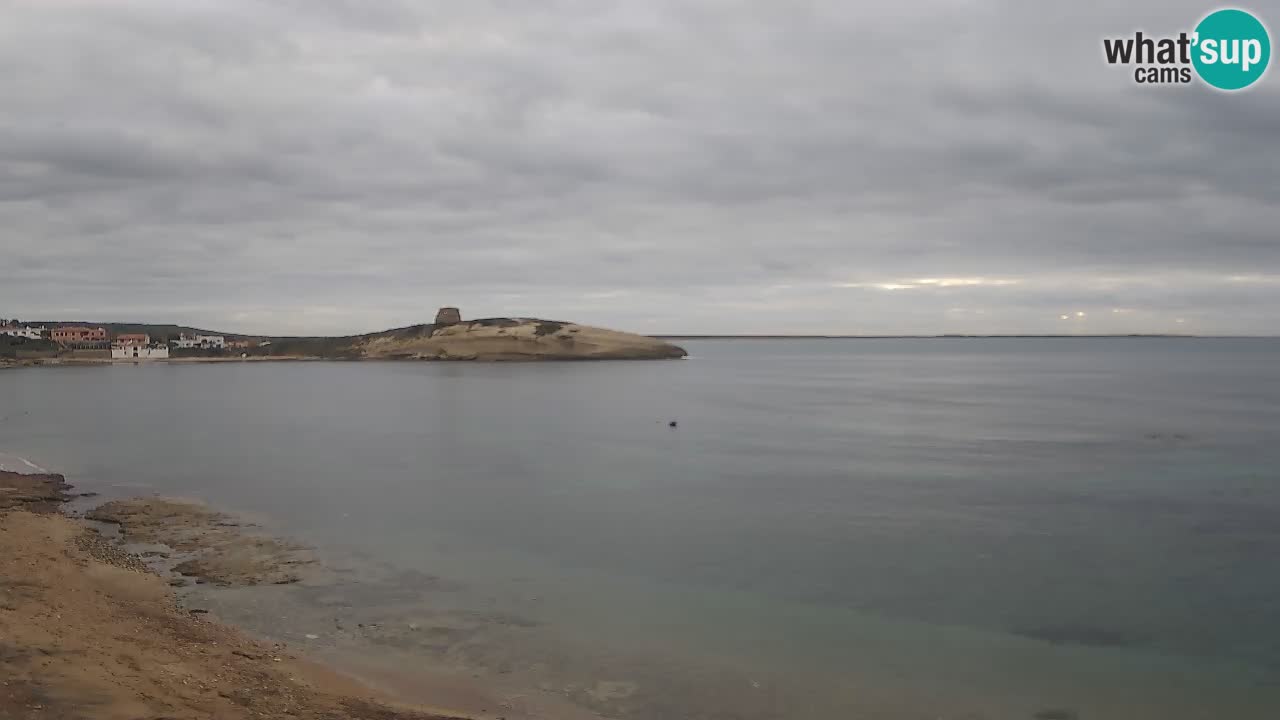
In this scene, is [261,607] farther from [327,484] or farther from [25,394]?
[25,394]

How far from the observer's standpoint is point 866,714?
1152 centimetres

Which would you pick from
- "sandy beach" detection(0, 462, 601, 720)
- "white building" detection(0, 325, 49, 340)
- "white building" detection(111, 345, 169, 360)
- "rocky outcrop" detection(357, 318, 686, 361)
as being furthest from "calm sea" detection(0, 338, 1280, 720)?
"white building" detection(0, 325, 49, 340)

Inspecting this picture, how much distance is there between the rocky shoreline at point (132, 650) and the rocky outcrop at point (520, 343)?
13431cm

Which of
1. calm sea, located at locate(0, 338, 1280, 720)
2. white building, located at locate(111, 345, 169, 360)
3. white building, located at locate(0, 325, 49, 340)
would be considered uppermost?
white building, located at locate(0, 325, 49, 340)

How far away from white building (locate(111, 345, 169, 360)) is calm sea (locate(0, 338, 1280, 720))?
146 m

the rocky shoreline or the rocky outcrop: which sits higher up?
the rocky outcrop

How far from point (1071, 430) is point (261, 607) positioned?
43.5 m

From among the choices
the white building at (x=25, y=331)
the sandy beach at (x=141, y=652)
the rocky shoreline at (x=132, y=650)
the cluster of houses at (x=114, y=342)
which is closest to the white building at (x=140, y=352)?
the cluster of houses at (x=114, y=342)

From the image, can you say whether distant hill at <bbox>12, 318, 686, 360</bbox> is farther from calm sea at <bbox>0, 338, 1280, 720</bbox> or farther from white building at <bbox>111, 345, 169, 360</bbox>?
calm sea at <bbox>0, 338, 1280, 720</bbox>

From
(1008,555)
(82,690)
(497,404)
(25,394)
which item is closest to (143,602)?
(82,690)

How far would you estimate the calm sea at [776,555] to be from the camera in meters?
12.8

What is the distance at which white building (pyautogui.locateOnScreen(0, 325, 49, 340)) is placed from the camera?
178 meters

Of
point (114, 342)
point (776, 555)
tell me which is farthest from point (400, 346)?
point (776, 555)

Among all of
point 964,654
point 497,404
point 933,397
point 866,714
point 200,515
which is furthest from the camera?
point 933,397
